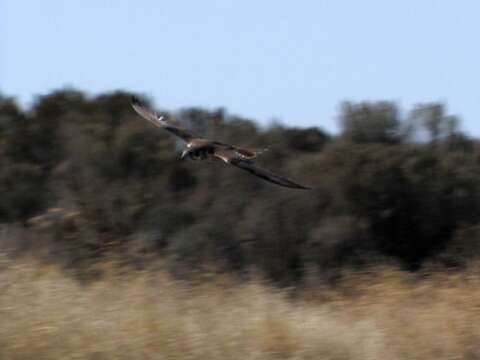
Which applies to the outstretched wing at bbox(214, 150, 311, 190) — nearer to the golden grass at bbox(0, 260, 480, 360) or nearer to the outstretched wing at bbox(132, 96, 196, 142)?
the outstretched wing at bbox(132, 96, 196, 142)

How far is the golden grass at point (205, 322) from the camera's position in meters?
7.38

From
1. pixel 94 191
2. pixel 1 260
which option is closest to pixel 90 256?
pixel 1 260

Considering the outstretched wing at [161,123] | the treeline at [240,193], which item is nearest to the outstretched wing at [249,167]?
the outstretched wing at [161,123]

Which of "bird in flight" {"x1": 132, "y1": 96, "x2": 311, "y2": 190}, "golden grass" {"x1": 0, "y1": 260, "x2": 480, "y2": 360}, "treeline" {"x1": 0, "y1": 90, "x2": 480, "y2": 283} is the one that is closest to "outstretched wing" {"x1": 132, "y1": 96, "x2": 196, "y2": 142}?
"bird in flight" {"x1": 132, "y1": 96, "x2": 311, "y2": 190}

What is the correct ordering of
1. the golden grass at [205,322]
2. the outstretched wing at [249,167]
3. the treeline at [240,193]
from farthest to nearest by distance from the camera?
the treeline at [240,193] < the outstretched wing at [249,167] < the golden grass at [205,322]

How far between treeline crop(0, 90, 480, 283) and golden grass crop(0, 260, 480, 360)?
205cm

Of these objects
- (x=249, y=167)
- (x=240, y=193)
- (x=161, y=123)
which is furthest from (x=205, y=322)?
(x=240, y=193)

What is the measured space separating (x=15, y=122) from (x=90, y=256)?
10042mm

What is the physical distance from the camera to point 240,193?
1533 centimetres

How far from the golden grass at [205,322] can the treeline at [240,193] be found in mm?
2047

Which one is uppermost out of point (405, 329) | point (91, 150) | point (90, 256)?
point (91, 150)

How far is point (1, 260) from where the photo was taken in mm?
8812

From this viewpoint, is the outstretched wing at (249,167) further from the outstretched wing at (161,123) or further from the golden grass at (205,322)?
the golden grass at (205,322)

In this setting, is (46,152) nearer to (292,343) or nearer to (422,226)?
(422,226)
